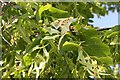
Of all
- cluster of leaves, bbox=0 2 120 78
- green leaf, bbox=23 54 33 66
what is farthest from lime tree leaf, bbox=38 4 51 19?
green leaf, bbox=23 54 33 66

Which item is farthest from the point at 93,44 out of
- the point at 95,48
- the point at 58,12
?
the point at 58,12

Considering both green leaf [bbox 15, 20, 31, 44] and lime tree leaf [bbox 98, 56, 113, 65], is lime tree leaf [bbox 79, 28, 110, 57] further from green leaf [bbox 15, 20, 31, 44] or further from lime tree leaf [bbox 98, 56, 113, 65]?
green leaf [bbox 15, 20, 31, 44]

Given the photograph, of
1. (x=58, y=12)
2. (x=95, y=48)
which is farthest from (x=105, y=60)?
(x=58, y=12)

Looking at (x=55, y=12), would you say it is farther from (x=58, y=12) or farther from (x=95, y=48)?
(x=95, y=48)

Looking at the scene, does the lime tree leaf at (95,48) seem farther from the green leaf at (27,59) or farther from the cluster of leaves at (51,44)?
the green leaf at (27,59)

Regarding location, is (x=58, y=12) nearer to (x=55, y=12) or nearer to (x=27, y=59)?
(x=55, y=12)

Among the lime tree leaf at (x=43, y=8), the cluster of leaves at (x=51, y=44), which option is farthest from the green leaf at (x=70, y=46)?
the lime tree leaf at (x=43, y=8)

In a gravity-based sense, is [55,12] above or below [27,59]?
above

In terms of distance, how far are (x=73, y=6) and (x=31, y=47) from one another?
0.30m

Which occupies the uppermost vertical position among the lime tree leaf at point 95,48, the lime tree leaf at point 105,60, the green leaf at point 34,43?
the green leaf at point 34,43

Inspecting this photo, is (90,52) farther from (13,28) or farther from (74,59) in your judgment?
(13,28)

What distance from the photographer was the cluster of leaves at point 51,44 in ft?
2.63

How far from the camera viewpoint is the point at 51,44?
80 cm

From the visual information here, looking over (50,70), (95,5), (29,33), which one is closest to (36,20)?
(29,33)
